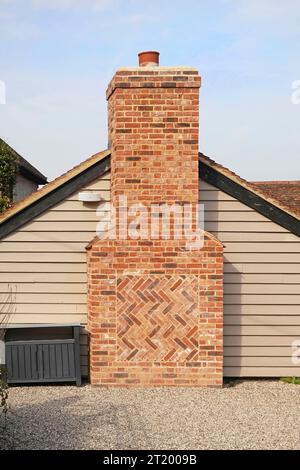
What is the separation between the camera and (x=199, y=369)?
8180 mm

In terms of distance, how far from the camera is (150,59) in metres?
8.41

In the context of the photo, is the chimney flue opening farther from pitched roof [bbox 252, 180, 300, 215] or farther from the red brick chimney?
pitched roof [bbox 252, 180, 300, 215]

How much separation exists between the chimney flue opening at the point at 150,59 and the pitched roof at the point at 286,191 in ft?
14.0

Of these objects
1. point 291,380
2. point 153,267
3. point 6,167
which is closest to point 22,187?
point 6,167

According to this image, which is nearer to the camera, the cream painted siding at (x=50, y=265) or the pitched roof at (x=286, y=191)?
the cream painted siding at (x=50, y=265)

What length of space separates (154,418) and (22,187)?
1343cm

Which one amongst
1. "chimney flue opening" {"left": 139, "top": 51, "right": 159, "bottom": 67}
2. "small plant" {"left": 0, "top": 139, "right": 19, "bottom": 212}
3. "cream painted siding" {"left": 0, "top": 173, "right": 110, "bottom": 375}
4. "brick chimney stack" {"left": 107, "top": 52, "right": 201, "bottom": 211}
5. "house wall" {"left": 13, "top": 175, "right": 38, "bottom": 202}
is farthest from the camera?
"house wall" {"left": 13, "top": 175, "right": 38, "bottom": 202}

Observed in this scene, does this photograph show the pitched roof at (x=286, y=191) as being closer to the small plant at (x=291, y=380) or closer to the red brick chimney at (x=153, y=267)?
the small plant at (x=291, y=380)

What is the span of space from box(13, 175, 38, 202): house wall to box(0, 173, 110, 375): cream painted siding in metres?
8.81

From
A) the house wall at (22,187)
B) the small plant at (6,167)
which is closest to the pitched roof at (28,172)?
the house wall at (22,187)

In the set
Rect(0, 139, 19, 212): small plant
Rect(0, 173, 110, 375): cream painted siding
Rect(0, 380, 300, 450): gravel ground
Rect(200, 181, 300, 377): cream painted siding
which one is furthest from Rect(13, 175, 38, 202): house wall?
Rect(0, 380, 300, 450): gravel ground

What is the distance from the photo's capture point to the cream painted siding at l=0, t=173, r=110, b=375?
865 centimetres

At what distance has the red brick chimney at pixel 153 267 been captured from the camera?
26.6 ft
